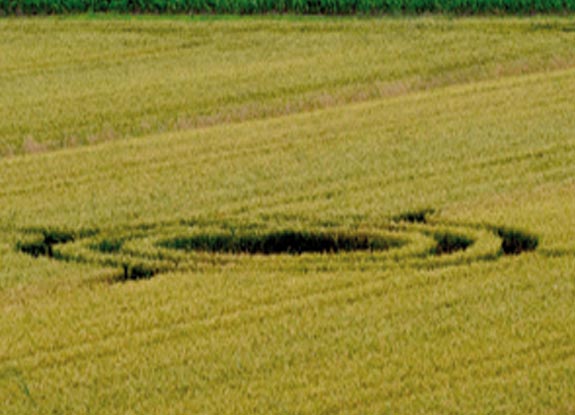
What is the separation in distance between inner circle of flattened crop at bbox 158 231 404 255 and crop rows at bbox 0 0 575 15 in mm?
23032

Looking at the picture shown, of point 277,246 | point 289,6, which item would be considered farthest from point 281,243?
point 289,6

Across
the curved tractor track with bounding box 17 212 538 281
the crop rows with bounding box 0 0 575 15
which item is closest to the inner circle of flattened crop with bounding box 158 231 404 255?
the curved tractor track with bounding box 17 212 538 281

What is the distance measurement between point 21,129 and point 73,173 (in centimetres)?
451

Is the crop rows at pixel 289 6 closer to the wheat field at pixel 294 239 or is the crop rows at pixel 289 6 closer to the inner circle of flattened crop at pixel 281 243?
the wheat field at pixel 294 239

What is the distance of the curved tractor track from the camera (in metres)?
14.2

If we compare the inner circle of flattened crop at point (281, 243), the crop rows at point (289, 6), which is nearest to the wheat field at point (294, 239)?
the inner circle of flattened crop at point (281, 243)

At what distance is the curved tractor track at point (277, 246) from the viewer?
1425cm

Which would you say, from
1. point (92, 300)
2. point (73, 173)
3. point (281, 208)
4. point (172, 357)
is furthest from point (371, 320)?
point (73, 173)

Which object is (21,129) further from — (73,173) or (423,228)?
(423,228)

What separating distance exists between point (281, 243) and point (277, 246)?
87mm

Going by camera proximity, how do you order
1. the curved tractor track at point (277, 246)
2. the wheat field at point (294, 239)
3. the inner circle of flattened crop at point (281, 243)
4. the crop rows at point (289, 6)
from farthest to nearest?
1. the crop rows at point (289, 6)
2. the inner circle of flattened crop at point (281, 243)
3. the curved tractor track at point (277, 246)
4. the wheat field at point (294, 239)

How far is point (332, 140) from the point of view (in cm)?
2075

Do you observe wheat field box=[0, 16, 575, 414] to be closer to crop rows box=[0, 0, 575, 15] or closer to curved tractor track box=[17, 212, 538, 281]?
curved tractor track box=[17, 212, 538, 281]

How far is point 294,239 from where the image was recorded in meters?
15.5
